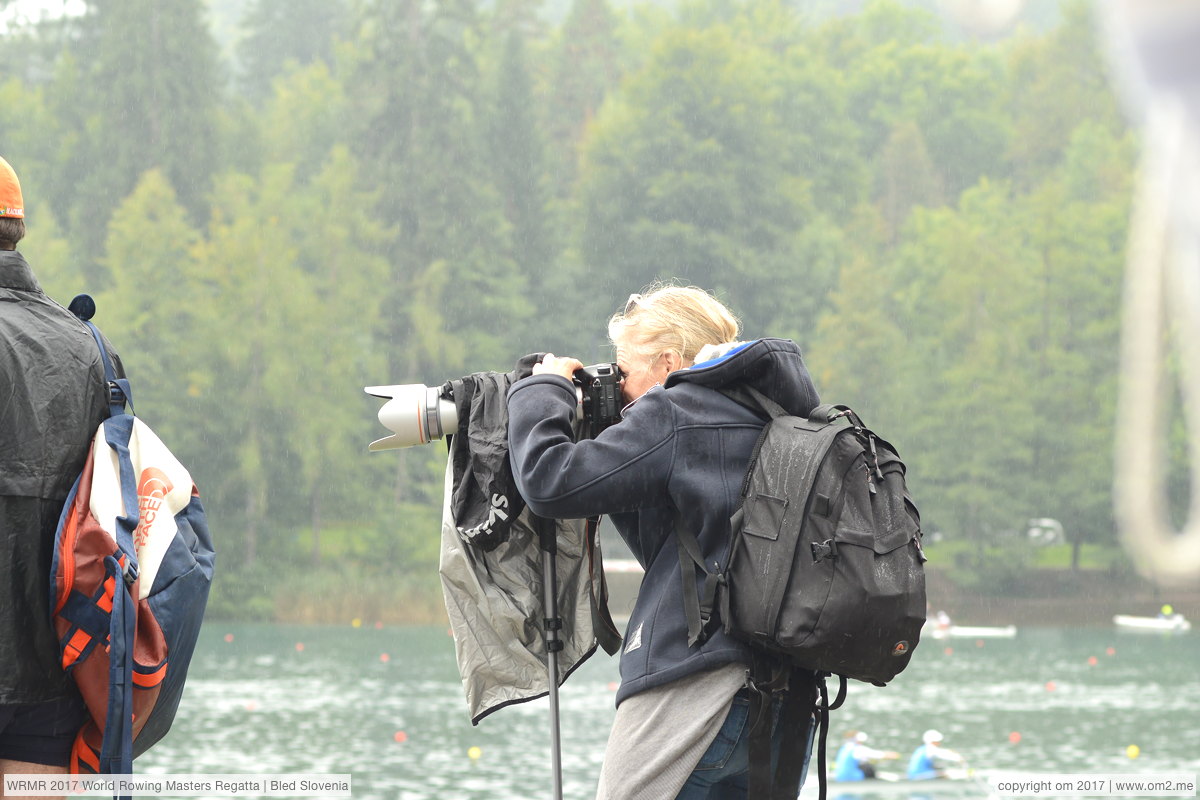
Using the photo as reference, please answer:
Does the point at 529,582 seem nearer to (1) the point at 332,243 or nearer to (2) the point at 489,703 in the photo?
(2) the point at 489,703

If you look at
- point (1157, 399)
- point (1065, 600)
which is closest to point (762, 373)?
point (1065, 600)

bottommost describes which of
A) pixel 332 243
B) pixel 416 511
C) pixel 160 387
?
pixel 416 511

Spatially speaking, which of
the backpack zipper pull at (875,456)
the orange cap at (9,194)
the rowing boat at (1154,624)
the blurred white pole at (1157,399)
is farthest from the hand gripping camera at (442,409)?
the blurred white pole at (1157,399)

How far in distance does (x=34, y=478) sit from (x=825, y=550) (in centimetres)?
109

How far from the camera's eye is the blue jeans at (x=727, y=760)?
219 centimetres

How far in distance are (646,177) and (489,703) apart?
40956 mm

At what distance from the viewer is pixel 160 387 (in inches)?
1415

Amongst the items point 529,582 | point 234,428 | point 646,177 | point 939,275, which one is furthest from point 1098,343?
point 529,582

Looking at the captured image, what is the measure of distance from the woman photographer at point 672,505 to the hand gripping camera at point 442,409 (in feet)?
0.40

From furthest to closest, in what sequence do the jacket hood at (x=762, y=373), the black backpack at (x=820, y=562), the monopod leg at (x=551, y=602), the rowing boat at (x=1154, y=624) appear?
the rowing boat at (x=1154, y=624)
the monopod leg at (x=551, y=602)
the jacket hood at (x=762, y=373)
the black backpack at (x=820, y=562)

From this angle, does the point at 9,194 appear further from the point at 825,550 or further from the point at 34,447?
the point at 825,550

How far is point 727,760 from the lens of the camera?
7.21 ft

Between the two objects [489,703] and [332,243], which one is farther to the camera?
[332,243]

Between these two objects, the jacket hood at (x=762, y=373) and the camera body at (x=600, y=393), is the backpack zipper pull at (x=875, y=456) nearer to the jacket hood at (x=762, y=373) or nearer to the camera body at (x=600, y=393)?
the jacket hood at (x=762, y=373)
